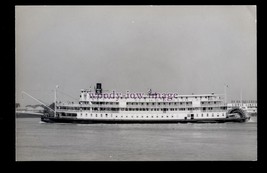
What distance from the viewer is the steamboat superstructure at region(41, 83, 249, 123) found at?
25219 mm

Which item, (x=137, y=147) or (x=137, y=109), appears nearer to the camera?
(x=137, y=147)

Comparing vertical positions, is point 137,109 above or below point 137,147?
above

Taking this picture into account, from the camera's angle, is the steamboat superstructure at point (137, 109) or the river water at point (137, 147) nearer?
the river water at point (137, 147)

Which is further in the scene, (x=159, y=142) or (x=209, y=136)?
(x=209, y=136)

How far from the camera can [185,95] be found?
25656 millimetres

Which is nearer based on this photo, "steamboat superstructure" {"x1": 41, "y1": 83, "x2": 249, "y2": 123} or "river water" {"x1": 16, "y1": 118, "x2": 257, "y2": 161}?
"river water" {"x1": 16, "y1": 118, "x2": 257, "y2": 161}

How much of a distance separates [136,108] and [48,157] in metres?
12.2

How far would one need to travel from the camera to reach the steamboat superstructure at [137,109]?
25219mm

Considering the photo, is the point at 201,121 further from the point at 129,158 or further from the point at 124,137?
the point at 129,158

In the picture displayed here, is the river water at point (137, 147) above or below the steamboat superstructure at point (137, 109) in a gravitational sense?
below

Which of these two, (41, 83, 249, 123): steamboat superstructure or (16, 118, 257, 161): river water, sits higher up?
(41, 83, 249, 123): steamboat superstructure

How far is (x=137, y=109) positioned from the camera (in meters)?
25.4
